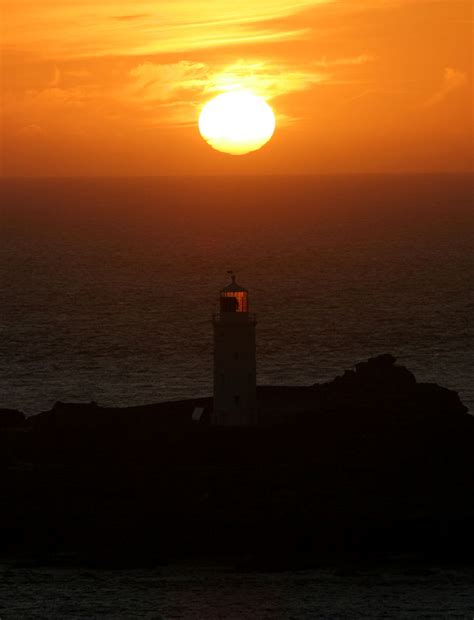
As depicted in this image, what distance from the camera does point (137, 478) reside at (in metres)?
45.2

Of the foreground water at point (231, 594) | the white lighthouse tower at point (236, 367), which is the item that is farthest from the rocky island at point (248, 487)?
the foreground water at point (231, 594)

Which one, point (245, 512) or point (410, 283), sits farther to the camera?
point (410, 283)

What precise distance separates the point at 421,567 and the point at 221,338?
9562 millimetres

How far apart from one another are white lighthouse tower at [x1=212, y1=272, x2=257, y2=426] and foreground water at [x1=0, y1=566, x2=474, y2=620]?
6.01m

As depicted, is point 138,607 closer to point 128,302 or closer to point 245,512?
point 245,512

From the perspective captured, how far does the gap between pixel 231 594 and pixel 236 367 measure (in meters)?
8.38

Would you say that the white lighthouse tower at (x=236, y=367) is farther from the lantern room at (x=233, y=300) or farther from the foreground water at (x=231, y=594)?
the foreground water at (x=231, y=594)

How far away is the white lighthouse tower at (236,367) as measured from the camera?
47438 millimetres

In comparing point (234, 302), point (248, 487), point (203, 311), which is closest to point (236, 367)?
point (234, 302)

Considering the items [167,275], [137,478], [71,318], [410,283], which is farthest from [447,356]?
A: [167,275]

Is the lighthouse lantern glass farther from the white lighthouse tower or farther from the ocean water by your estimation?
the ocean water

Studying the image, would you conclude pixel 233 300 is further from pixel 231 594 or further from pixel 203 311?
pixel 203 311

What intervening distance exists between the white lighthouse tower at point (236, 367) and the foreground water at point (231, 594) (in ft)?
19.7

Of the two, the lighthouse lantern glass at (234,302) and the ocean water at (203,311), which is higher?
the ocean water at (203,311)
